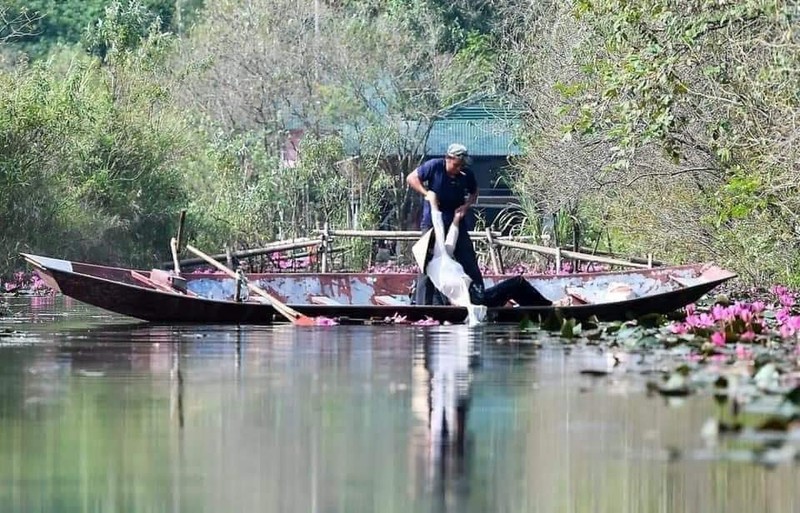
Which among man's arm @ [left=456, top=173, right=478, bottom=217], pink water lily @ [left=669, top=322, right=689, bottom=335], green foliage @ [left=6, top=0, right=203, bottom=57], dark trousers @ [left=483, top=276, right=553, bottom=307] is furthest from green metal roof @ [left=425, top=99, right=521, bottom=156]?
pink water lily @ [left=669, top=322, right=689, bottom=335]

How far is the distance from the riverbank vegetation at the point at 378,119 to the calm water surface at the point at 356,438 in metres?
4.78

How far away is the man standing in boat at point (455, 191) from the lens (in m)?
22.4

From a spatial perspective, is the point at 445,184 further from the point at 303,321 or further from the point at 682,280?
the point at 682,280

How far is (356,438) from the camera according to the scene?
10.7m

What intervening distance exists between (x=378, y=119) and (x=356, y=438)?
4136 centimetres

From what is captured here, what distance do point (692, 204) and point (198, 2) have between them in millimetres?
48692

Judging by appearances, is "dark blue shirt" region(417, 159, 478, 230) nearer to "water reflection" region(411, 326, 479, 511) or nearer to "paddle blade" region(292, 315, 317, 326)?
"paddle blade" region(292, 315, 317, 326)

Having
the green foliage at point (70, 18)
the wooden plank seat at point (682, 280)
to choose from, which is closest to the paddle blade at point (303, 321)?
the wooden plank seat at point (682, 280)

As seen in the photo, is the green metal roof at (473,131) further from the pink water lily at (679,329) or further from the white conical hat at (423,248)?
the pink water lily at (679,329)

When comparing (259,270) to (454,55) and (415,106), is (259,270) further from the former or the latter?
(454,55)

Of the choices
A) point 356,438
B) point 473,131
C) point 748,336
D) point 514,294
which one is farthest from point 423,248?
point 473,131

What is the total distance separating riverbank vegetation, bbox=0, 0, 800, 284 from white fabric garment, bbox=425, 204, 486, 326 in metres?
2.03

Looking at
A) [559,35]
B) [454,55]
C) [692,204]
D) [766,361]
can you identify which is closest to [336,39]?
[454,55]

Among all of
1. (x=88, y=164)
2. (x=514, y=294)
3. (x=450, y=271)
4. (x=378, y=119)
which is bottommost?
(x=514, y=294)
